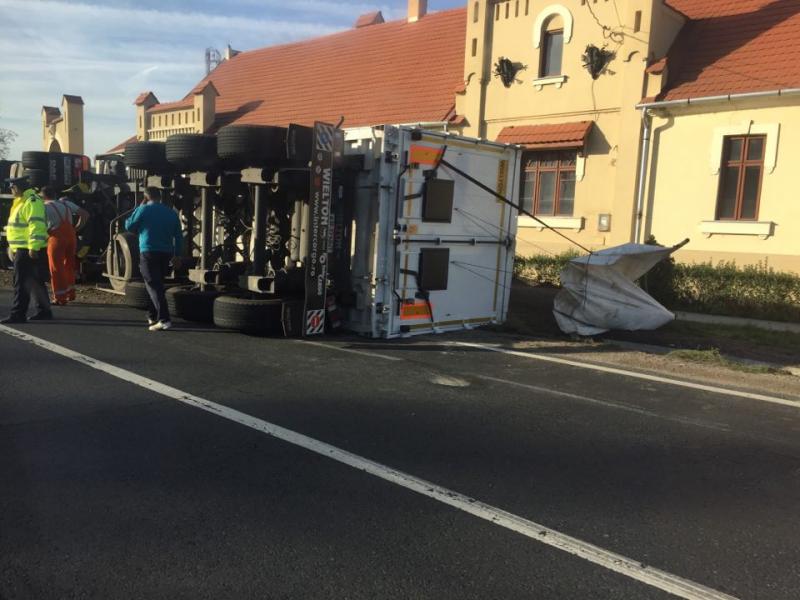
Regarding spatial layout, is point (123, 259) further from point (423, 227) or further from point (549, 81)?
point (549, 81)

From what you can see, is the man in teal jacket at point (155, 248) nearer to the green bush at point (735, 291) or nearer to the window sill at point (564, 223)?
the green bush at point (735, 291)

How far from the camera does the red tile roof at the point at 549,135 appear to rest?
16.2m

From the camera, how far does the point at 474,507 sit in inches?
149

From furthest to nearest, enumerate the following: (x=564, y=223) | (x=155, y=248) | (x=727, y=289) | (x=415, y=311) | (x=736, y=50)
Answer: (x=564, y=223), (x=736, y=50), (x=727, y=289), (x=415, y=311), (x=155, y=248)

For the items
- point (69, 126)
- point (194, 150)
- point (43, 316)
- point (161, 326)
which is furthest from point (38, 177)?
point (69, 126)

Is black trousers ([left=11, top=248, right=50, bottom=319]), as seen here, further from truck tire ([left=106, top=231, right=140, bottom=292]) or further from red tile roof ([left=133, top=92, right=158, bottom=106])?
red tile roof ([left=133, top=92, right=158, bottom=106])

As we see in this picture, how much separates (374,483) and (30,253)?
23.7 ft

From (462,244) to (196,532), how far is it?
21.7ft

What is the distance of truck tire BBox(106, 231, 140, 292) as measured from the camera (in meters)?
10.4

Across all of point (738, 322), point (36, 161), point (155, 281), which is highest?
point (36, 161)

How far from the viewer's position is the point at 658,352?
874 centimetres

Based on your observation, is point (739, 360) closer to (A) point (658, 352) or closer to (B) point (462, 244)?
(A) point (658, 352)

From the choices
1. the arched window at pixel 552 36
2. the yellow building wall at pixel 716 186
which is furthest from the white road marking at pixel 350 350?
the arched window at pixel 552 36

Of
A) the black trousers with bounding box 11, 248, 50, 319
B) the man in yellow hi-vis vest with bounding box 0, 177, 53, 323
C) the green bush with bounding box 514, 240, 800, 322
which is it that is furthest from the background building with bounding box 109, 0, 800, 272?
the black trousers with bounding box 11, 248, 50, 319
